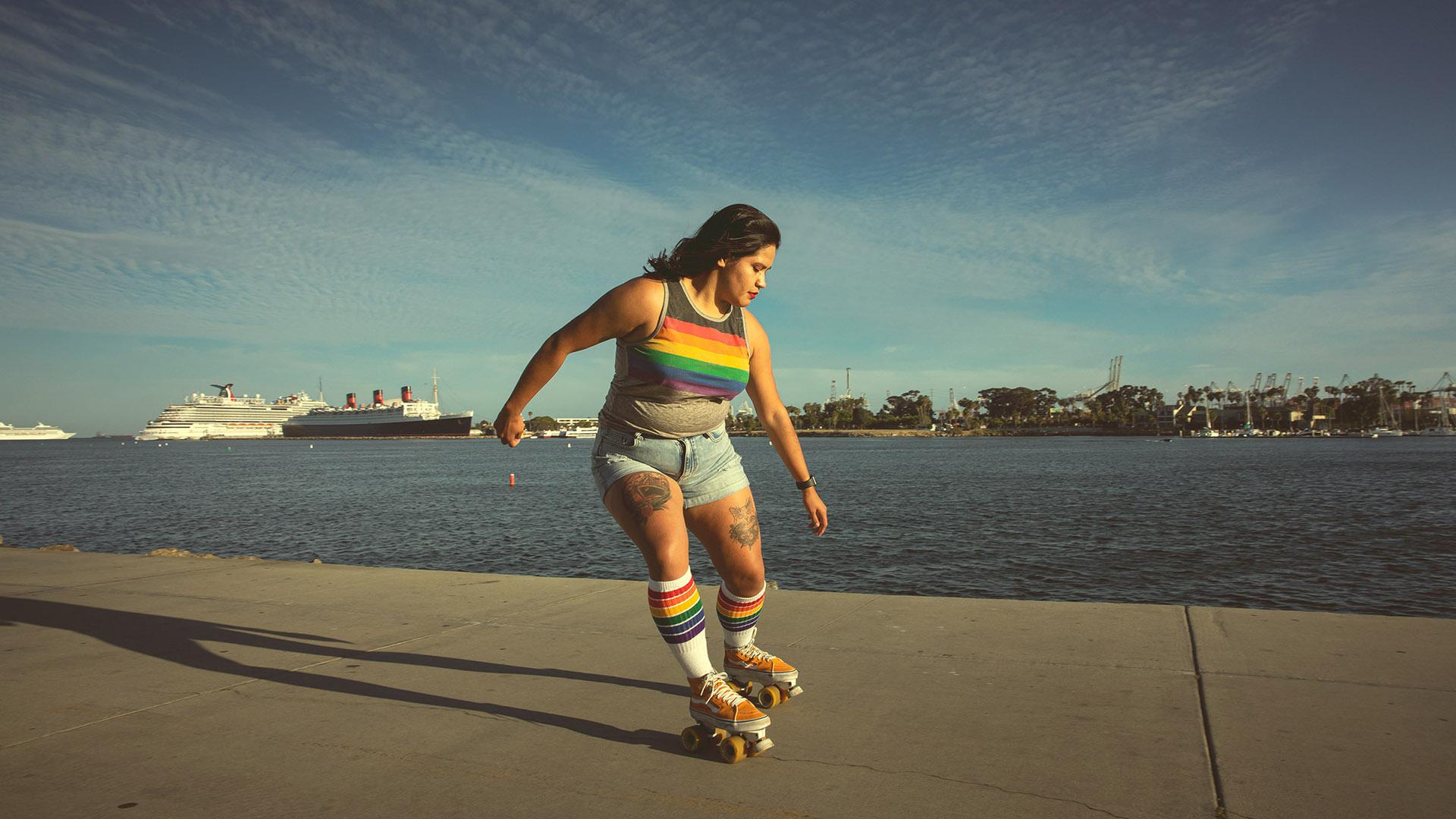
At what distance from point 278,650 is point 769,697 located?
8.32 ft

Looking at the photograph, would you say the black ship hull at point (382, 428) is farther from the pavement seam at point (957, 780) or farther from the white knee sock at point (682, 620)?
the pavement seam at point (957, 780)

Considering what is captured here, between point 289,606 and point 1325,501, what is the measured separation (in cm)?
3342

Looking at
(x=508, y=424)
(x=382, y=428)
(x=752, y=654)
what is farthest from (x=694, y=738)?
(x=382, y=428)

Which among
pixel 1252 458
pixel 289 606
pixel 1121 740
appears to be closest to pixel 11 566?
pixel 289 606

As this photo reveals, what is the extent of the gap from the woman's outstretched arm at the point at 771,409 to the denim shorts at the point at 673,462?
0.98ft

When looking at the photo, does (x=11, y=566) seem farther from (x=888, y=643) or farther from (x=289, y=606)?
(x=888, y=643)

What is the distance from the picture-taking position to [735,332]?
119 inches

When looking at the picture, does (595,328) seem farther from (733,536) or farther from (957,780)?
(957,780)

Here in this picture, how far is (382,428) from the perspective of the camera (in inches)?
5950

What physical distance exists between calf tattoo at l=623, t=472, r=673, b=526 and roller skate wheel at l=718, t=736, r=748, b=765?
28.3 inches

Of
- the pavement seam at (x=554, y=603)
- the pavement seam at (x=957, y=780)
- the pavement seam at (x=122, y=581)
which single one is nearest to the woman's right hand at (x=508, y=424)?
the pavement seam at (x=957, y=780)

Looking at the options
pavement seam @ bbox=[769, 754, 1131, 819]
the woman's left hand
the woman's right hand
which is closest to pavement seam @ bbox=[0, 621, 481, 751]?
the woman's right hand

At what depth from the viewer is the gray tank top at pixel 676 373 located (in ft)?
9.22

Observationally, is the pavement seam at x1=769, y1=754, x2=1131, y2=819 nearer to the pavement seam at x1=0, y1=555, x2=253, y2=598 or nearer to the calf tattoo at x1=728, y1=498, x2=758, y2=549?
the calf tattoo at x1=728, y1=498, x2=758, y2=549
